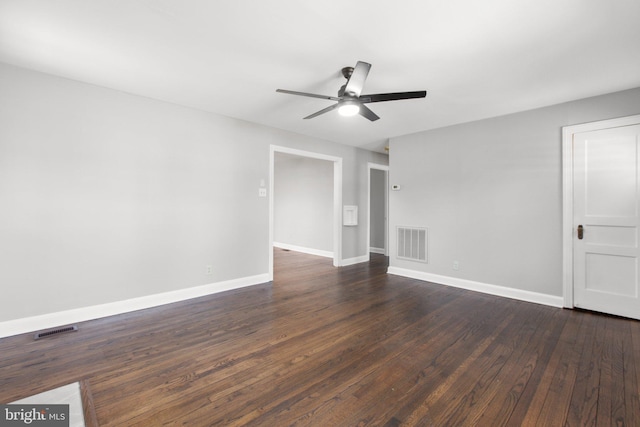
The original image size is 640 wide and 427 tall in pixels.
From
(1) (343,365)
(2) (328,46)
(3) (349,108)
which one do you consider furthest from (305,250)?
(2) (328,46)

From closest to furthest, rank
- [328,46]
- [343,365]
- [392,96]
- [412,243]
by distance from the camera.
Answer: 1. [343,365]
2. [328,46]
3. [392,96]
4. [412,243]

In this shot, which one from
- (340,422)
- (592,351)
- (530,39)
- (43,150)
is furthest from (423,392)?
(43,150)

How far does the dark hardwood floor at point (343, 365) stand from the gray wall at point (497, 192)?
2.46 feet

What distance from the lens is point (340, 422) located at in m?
1.58

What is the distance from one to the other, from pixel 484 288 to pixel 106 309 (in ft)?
16.3

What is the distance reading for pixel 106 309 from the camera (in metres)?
3.12

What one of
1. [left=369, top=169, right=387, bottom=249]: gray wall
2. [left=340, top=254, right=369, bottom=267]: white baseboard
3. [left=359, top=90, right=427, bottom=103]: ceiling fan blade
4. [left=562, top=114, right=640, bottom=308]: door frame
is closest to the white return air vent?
[left=340, top=254, right=369, bottom=267]: white baseboard

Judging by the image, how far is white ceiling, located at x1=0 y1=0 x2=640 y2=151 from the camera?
1.89 meters

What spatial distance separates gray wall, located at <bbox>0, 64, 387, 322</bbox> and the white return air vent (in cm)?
257

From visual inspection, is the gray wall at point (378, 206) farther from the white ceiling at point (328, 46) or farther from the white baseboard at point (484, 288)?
the white ceiling at point (328, 46)

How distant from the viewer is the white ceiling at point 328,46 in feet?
6.20

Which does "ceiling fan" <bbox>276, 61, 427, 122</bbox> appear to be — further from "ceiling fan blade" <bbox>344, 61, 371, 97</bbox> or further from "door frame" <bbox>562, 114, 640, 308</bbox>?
"door frame" <bbox>562, 114, 640, 308</bbox>

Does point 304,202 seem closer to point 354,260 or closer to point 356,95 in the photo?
point 354,260

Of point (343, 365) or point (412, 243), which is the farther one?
point (412, 243)
